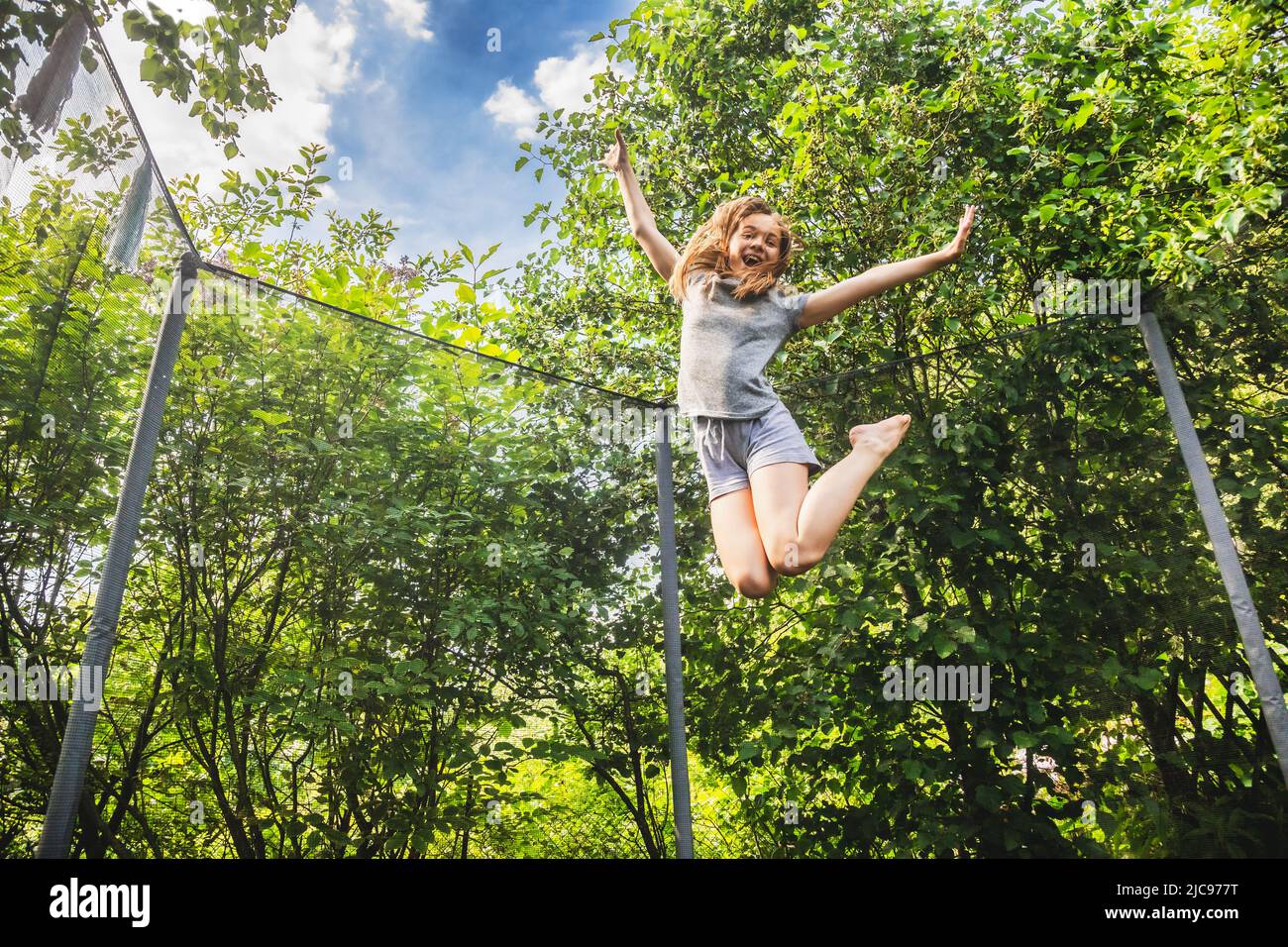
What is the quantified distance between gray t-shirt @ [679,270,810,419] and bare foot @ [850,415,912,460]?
0.72 feet

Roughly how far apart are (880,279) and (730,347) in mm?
357

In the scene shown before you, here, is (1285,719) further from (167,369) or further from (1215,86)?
(167,369)

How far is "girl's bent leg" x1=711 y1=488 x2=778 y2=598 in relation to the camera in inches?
67.0

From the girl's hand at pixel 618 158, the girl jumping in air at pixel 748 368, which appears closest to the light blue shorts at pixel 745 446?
the girl jumping in air at pixel 748 368

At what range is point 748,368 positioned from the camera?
1.81 m

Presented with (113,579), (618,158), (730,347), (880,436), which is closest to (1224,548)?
(880,436)

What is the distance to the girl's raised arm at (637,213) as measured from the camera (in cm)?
186

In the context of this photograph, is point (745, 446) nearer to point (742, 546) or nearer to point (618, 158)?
point (742, 546)

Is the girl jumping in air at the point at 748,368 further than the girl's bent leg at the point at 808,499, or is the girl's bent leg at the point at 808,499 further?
the girl jumping in air at the point at 748,368

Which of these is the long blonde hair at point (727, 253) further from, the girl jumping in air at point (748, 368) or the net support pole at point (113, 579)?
the net support pole at point (113, 579)

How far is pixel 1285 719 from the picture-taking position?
6.19 feet

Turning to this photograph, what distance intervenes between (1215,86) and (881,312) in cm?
113

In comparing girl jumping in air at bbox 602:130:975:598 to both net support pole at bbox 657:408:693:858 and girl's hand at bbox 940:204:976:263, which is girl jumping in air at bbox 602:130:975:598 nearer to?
girl's hand at bbox 940:204:976:263
